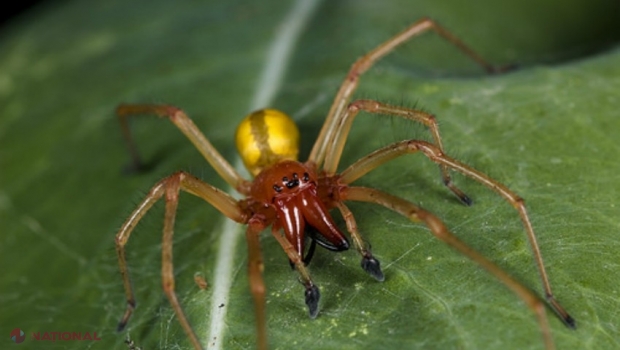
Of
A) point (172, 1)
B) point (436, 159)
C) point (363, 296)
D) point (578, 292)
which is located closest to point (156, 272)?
point (363, 296)

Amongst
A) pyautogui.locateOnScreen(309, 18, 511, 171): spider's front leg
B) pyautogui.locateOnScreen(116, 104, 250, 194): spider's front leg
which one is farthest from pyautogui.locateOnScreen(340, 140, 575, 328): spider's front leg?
pyautogui.locateOnScreen(116, 104, 250, 194): spider's front leg

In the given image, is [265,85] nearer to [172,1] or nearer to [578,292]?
[172,1]

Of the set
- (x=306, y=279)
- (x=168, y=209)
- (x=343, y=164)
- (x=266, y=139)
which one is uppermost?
(x=168, y=209)

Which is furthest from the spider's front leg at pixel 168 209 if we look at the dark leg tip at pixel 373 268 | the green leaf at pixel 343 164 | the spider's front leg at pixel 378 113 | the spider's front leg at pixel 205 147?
the dark leg tip at pixel 373 268

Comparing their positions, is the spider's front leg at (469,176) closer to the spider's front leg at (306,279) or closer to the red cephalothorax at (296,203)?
the red cephalothorax at (296,203)

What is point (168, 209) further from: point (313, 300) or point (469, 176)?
point (469, 176)

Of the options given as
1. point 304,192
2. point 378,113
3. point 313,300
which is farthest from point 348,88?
point 313,300

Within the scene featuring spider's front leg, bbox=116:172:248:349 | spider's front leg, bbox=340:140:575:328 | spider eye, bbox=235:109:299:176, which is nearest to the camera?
spider's front leg, bbox=340:140:575:328

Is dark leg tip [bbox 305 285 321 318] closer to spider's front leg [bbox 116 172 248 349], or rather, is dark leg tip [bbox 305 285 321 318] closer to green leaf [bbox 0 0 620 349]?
green leaf [bbox 0 0 620 349]
